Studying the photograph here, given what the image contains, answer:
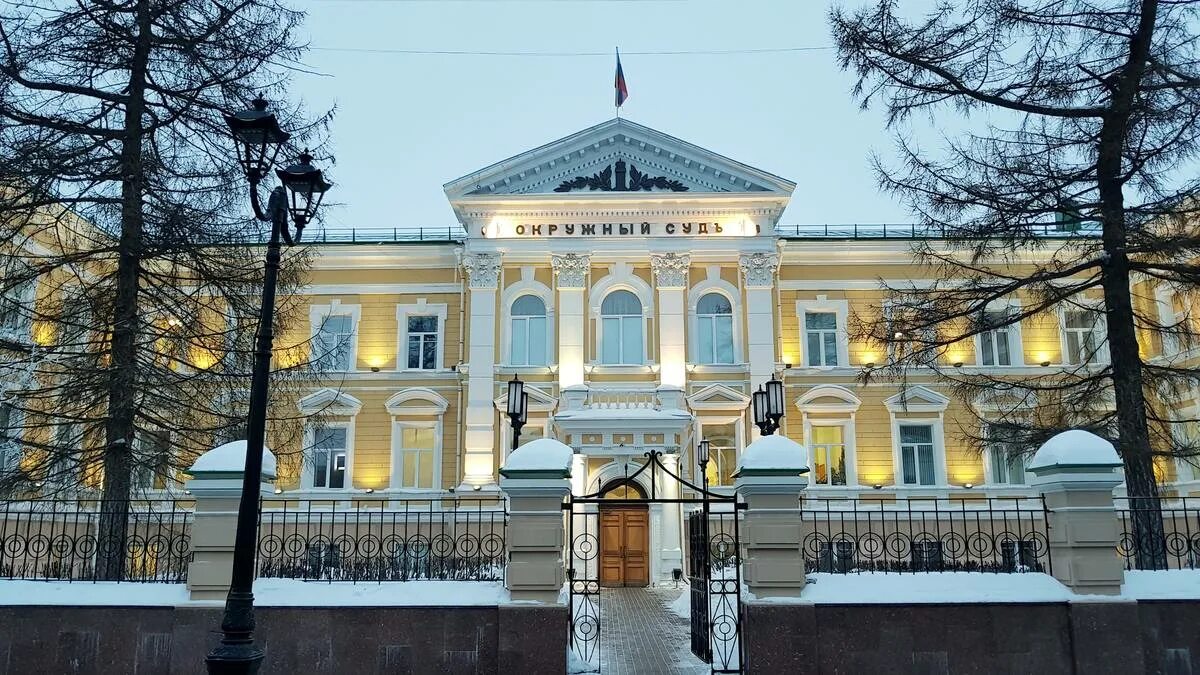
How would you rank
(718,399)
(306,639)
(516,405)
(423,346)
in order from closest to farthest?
(306,639) < (516,405) < (718,399) < (423,346)

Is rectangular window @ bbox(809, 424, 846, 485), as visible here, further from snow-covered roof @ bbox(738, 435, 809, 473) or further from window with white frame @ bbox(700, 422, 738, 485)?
snow-covered roof @ bbox(738, 435, 809, 473)

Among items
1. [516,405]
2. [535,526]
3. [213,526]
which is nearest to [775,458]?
[535,526]

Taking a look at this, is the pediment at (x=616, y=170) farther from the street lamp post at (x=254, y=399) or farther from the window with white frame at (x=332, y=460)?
the street lamp post at (x=254, y=399)

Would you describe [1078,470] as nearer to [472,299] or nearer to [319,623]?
[319,623]

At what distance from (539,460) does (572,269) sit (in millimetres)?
19281

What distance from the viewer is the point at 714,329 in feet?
97.9

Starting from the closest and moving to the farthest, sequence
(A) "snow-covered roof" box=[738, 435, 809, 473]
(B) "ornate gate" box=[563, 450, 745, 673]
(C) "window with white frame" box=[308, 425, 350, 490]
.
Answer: (A) "snow-covered roof" box=[738, 435, 809, 473], (B) "ornate gate" box=[563, 450, 745, 673], (C) "window with white frame" box=[308, 425, 350, 490]

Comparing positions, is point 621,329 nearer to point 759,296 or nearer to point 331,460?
point 759,296

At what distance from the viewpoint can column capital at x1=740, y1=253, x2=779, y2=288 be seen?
96.4ft

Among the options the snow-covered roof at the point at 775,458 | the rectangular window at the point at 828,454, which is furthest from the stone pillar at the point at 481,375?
the snow-covered roof at the point at 775,458

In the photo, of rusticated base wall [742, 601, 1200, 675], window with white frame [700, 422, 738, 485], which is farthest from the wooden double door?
rusticated base wall [742, 601, 1200, 675]

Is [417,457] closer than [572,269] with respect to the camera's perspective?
No

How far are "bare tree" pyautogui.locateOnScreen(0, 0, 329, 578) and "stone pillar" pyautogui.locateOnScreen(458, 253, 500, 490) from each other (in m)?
11.9

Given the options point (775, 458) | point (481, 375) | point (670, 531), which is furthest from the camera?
point (481, 375)
